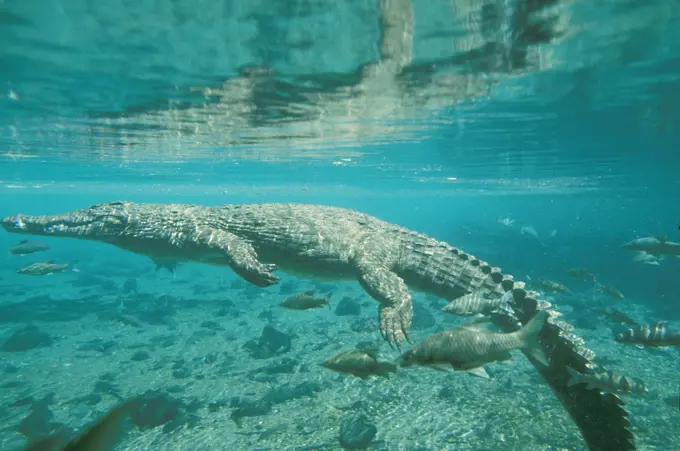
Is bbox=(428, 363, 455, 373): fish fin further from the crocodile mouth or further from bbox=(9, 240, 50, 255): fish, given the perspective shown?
bbox=(9, 240, 50, 255): fish

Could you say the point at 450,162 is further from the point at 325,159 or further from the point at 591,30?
the point at 591,30

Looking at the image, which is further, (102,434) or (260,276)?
(260,276)

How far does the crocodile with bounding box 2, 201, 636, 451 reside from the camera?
5.13m

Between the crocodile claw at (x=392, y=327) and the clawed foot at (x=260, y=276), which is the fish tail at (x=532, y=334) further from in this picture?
the clawed foot at (x=260, y=276)

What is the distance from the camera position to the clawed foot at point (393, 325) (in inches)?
229

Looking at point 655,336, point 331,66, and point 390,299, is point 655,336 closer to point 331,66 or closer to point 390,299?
point 390,299

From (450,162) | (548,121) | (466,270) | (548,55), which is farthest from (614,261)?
(466,270)

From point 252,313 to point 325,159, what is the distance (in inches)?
431

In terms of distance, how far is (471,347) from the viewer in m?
3.75

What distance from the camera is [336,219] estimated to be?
26.1ft

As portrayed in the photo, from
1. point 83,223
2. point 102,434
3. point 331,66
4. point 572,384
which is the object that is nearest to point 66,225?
point 83,223

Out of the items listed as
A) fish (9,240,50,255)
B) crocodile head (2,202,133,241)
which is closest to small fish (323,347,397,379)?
crocodile head (2,202,133,241)

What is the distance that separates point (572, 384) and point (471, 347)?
2.14m

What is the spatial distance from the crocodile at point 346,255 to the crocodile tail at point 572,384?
12 millimetres
